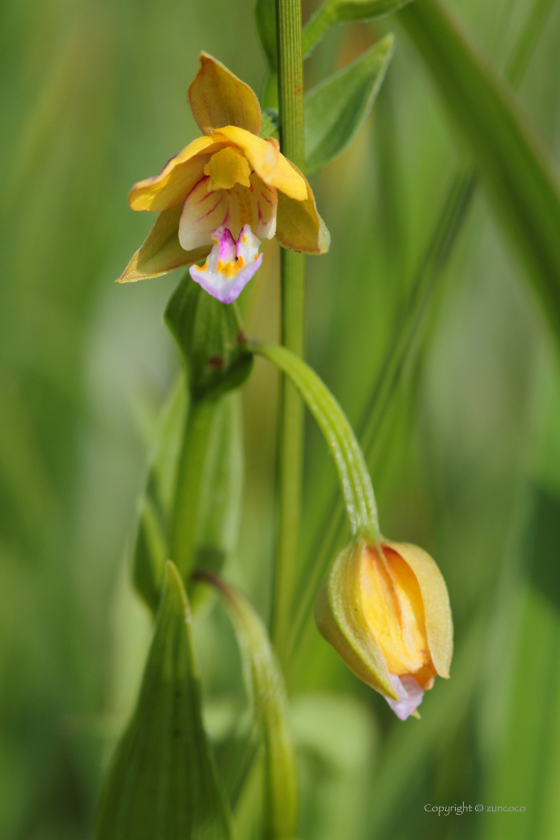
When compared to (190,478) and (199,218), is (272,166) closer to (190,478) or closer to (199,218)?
(199,218)

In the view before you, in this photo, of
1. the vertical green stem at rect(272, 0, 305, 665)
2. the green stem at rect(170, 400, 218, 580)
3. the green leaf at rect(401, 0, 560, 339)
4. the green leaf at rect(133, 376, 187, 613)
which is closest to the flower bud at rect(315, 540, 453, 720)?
the vertical green stem at rect(272, 0, 305, 665)

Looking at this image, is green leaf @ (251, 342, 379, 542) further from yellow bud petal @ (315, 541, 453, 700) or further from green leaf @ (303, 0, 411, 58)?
green leaf @ (303, 0, 411, 58)

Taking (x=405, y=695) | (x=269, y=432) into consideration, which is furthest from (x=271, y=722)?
(x=269, y=432)

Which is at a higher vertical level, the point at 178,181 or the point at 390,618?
the point at 178,181

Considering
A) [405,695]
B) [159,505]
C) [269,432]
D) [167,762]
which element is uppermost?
[269,432]

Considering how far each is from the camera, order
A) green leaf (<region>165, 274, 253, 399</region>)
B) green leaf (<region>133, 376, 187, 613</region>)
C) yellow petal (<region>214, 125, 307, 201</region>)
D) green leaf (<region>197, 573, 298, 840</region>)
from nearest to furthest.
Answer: yellow petal (<region>214, 125, 307, 201</region>) → green leaf (<region>165, 274, 253, 399</region>) → green leaf (<region>197, 573, 298, 840</region>) → green leaf (<region>133, 376, 187, 613</region>)

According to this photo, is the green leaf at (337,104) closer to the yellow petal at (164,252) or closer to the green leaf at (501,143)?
the green leaf at (501,143)
